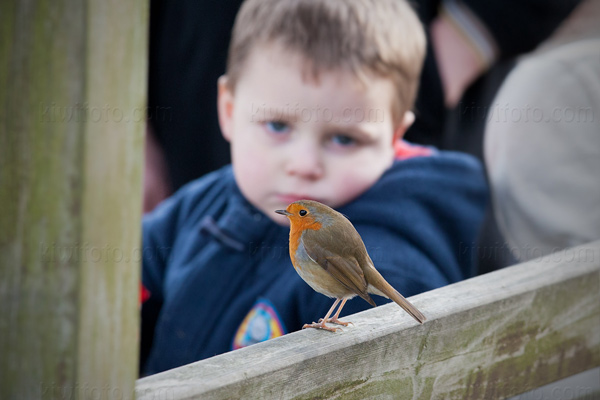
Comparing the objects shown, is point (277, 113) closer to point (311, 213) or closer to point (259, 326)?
point (259, 326)

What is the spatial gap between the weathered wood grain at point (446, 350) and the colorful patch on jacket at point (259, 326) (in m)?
0.62

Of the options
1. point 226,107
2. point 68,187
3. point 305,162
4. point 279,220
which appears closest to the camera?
point 68,187

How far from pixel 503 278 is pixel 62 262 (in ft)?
3.82

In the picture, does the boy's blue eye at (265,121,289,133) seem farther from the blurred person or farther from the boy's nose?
the blurred person

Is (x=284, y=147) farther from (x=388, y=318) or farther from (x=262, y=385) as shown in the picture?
(x=262, y=385)

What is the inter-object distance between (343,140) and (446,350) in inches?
33.6

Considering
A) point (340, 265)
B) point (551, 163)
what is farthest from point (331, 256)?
point (551, 163)

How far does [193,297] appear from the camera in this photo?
2.35m

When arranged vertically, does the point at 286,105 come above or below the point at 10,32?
below

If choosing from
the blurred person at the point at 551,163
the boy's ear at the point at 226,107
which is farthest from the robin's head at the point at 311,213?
the blurred person at the point at 551,163

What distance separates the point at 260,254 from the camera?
7.54 feet

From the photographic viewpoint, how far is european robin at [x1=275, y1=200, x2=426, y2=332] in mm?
1435

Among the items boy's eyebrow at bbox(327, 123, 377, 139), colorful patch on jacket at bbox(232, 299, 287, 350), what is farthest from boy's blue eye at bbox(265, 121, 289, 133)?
colorful patch on jacket at bbox(232, 299, 287, 350)

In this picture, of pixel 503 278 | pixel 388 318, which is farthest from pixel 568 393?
pixel 388 318
